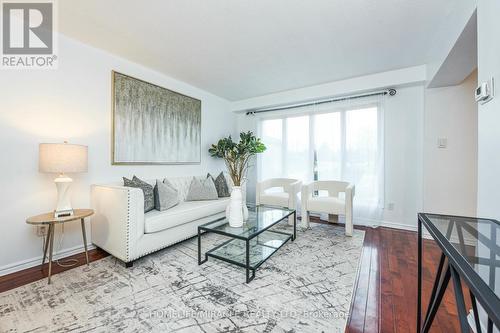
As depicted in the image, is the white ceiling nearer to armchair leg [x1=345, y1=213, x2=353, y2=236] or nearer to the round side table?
the round side table

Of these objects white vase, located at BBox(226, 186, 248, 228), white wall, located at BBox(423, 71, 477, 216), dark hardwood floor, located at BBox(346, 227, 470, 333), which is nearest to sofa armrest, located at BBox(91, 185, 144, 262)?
white vase, located at BBox(226, 186, 248, 228)

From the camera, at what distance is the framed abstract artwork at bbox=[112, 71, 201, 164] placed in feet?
8.70

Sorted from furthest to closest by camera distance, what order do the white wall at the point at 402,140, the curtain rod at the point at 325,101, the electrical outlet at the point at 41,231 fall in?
the curtain rod at the point at 325,101 → the white wall at the point at 402,140 → the electrical outlet at the point at 41,231

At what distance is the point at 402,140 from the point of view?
3188 mm

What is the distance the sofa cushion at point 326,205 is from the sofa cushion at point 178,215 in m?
1.30

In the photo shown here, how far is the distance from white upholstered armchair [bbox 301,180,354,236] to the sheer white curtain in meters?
0.28

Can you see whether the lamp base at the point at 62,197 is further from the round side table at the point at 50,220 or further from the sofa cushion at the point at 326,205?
the sofa cushion at the point at 326,205

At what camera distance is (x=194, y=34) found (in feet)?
7.14

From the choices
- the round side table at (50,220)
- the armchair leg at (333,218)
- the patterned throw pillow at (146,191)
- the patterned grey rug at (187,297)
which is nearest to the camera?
the patterned grey rug at (187,297)

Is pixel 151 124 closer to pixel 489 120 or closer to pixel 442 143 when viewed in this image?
pixel 489 120

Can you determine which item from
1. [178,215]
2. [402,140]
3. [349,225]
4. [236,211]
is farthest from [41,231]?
[402,140]

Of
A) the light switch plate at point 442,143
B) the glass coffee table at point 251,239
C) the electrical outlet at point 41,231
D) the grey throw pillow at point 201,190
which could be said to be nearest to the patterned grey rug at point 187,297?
the glass coffee table at point 251,239

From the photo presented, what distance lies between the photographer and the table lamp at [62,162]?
1.82 m

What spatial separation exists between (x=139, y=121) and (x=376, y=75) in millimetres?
3518
